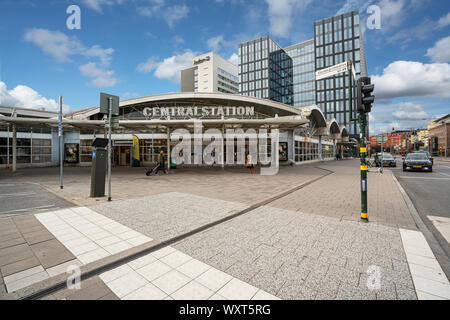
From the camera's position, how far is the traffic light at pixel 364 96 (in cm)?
449

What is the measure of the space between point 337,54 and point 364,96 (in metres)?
83.8

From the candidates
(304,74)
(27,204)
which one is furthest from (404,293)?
(304,74)

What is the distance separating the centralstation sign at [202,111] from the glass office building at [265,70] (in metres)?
57.7

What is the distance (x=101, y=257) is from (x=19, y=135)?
2941 centimetres

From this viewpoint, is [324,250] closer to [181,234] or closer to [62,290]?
[181,234]

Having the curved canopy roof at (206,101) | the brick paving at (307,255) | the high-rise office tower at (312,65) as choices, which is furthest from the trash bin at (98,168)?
the high-rise office tower at (312,65)

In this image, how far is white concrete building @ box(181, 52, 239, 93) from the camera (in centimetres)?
8250

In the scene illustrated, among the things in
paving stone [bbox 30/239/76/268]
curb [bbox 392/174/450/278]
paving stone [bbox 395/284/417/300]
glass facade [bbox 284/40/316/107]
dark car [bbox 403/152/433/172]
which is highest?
glass facade [bbox 284/40/316/107]

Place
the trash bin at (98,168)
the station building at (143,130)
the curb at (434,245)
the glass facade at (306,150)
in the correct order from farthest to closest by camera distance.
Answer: the glass facade at (306,150) < the station building at (143,130) < the trash bin at (98,168) < the curb at (434,245)

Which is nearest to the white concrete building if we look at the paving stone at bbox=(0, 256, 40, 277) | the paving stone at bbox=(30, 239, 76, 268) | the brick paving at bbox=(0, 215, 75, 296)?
the brick paving at bbox=(0, 215, 75, 296)

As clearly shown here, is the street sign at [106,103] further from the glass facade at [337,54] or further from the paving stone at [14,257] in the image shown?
the glass facade at [337,54]

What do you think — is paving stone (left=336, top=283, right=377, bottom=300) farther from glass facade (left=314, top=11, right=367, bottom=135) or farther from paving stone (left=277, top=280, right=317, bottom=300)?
glass facade (left=314, top=11, right=367, bottom=135)

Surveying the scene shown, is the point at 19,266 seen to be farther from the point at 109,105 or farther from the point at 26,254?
the point at 109,105

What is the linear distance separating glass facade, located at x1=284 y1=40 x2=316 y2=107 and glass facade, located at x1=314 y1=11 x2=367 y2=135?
325cm
